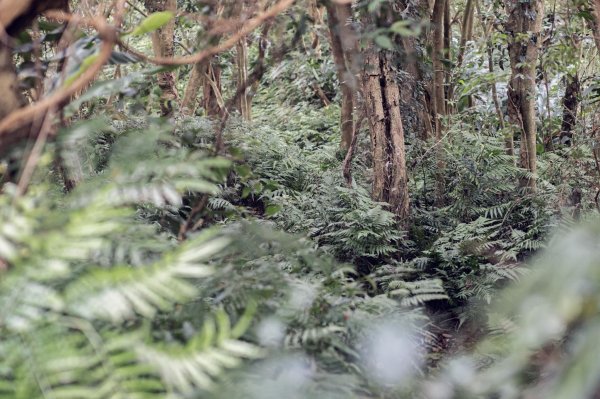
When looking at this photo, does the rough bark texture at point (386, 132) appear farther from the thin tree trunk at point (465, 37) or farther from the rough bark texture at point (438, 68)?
the thin tree trunk at point (465, 37)

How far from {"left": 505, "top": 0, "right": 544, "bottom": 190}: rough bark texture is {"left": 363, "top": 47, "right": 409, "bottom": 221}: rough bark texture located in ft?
4.01

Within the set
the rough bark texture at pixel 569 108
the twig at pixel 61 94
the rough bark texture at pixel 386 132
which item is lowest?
the rough bark texture at pixel 569 108

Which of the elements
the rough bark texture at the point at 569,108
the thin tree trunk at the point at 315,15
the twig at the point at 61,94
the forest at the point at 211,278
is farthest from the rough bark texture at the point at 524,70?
the twig at the point at 61,94

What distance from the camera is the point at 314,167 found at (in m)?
7.00

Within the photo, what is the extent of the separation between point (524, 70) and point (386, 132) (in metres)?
1.53

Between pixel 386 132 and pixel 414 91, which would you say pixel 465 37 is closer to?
pixel 414 91

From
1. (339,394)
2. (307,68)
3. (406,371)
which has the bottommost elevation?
(307,68)

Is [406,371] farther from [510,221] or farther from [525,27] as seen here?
[525,27]

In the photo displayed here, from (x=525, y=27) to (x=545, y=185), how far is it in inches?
53.1

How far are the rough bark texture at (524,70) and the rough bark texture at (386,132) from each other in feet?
4.01

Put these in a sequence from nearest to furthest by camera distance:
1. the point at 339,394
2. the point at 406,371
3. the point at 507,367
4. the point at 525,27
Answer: the point at 507,367, the point at 339,394, the point at 406,371, the point at 525,27

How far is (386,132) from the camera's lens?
14.1 ft

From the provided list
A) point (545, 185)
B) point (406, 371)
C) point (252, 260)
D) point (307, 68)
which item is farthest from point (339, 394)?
point (307, 68)

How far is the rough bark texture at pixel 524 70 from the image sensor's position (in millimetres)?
4906
